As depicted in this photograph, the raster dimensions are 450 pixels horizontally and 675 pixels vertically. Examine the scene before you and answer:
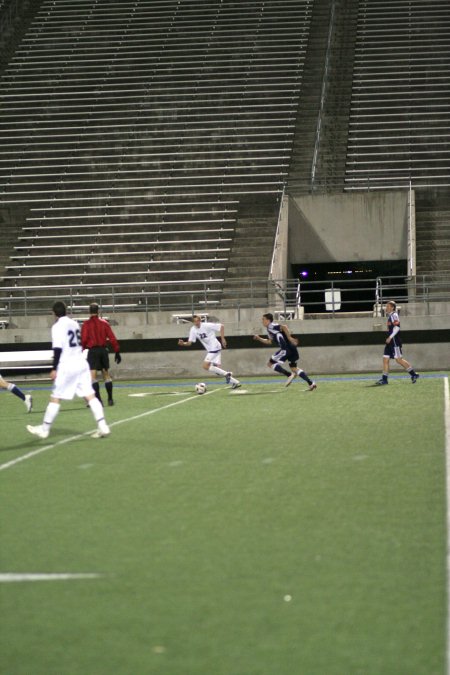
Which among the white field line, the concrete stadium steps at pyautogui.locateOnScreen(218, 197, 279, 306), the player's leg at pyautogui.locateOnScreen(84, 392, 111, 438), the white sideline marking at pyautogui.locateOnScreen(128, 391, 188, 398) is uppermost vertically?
the concrete stadium steps at pyautogui.locateOnScreen(218, 197, 279, 306)

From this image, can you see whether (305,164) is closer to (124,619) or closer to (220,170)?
(220,170)

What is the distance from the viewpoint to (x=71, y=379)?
12836mm

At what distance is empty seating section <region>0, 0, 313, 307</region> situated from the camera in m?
34.8

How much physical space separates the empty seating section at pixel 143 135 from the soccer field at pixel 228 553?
18518mm

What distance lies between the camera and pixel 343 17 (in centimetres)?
4800

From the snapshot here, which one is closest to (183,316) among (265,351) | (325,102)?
(265,351)

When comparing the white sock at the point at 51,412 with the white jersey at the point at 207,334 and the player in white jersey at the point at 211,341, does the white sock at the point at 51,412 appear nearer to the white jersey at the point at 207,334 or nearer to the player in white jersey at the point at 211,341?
the player in white jersey at the point at 211,341

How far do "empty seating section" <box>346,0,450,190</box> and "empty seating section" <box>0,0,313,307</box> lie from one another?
2699 millimetres

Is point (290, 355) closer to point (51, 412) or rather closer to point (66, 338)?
point (51, 412)

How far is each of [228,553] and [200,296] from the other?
2566 cm

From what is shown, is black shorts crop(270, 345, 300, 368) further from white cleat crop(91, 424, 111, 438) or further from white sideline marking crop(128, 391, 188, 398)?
white cleat crop(91, 424, 111, 438)

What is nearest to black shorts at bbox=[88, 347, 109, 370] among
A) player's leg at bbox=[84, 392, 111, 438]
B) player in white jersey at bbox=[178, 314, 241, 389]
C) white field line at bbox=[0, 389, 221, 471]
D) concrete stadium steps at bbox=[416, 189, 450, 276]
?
white field line at bbox=[0, 389, 221, 471]

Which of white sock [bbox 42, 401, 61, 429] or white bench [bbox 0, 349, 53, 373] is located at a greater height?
white bench [bbox 0, 349, 53, 373]

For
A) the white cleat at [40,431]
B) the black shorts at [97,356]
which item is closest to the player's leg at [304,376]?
the black shorts at [97,356]
